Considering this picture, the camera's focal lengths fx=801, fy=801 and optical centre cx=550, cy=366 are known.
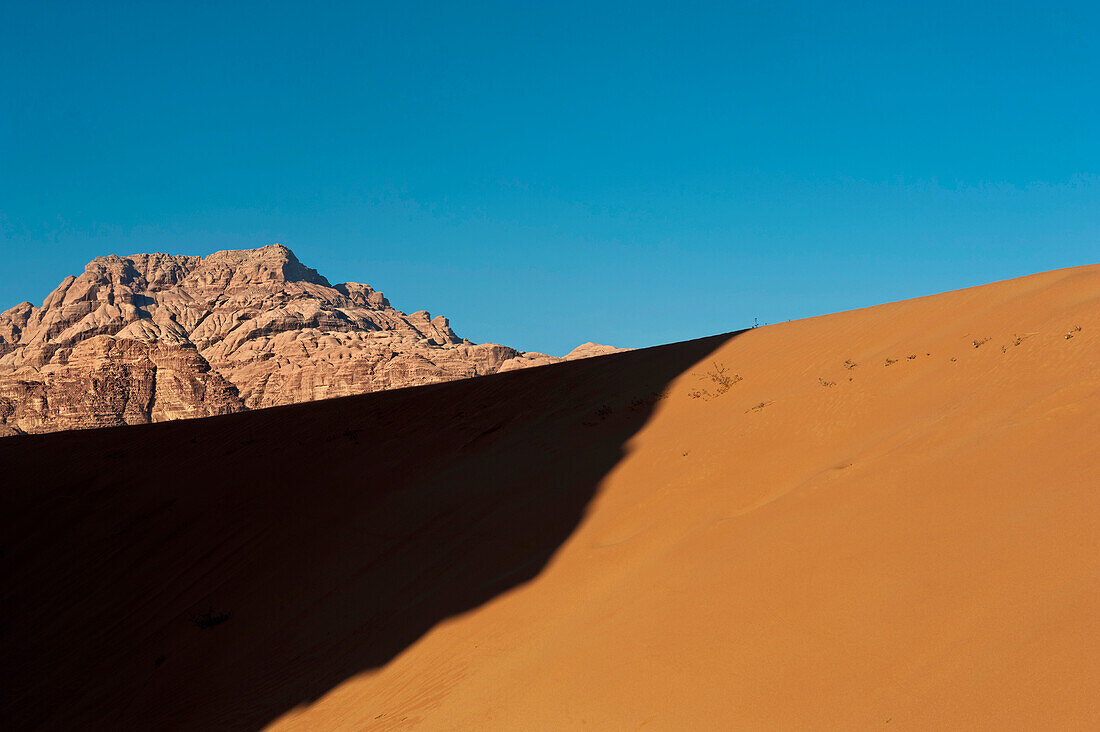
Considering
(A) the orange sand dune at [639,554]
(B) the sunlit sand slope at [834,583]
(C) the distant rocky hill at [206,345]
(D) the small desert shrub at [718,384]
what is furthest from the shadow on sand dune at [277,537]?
(C) the distant rocky hill at [206,345]

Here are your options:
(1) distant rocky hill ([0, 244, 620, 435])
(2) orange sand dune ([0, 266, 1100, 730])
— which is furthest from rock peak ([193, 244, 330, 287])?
(2) orange sand dune ([0, 266, 1100, 730])

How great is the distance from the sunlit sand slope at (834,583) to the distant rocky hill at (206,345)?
8846 centimetres

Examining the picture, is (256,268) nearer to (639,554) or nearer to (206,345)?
(206,345)

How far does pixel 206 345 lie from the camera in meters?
131

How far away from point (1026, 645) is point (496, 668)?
12.3ft

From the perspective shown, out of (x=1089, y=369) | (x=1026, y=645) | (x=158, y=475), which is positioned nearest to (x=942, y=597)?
(x=1026, y=645)

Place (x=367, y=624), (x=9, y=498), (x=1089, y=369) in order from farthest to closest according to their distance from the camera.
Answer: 1. (x=9, y=498)
2. (x=367, y=624)
3. (x=1089, y=369)

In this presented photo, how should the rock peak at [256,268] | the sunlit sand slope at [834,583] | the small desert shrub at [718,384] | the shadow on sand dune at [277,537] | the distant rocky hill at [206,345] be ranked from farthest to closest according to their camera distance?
the rock peak at [256,268] → the distant rocky hill at [206,345] → the small desert shrub at [718,384] → the shadow on sand dune at [277,537] → the sunlit sand slope at [834,583]

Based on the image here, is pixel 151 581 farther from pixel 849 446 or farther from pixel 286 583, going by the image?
pixel 849 446

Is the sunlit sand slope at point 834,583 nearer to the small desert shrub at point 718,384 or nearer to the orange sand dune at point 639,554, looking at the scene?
the orange sand dune at point 639,554

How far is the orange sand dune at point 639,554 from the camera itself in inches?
170

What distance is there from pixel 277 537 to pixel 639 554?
702 centimetres

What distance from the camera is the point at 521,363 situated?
103 m

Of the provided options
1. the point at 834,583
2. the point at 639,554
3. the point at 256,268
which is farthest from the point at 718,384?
the point at 256,268
